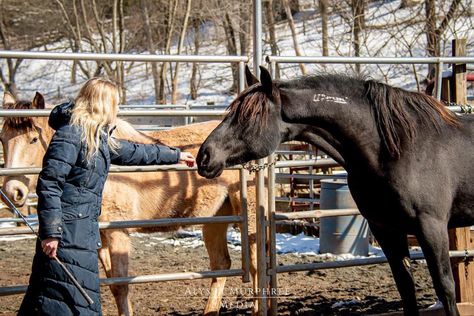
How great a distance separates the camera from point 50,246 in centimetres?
298

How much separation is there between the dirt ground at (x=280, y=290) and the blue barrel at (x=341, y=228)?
0.33 metres

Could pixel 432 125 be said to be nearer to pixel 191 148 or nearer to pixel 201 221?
pixel 201 221

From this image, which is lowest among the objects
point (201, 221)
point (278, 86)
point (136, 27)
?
point (201, 221)

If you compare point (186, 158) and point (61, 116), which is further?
point (186, 158)

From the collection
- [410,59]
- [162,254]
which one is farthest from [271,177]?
[162,254]

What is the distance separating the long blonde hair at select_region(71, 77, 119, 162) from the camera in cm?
313

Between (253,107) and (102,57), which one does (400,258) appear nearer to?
(253,107)

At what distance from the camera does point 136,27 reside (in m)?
26.0

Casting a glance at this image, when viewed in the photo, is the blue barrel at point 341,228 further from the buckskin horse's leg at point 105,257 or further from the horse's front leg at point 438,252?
the horse's front leg at point 438,252

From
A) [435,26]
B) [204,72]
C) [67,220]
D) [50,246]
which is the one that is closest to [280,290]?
[67,220]

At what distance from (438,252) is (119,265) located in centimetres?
229

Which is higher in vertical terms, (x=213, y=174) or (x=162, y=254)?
(x=213, y=174)

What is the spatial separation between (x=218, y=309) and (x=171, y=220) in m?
1.21

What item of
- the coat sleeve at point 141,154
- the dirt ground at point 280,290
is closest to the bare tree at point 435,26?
the dirt ground at point 280,290
